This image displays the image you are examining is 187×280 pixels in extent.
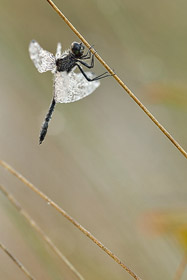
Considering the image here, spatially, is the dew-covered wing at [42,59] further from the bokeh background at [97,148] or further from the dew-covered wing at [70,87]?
the bokeh background at [97,148]

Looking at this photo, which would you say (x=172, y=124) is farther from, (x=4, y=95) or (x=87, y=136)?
(x=4, y=95)

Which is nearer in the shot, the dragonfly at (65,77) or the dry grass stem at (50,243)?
the dry grass stem at (50,243)

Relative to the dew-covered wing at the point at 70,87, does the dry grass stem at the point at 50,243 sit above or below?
below

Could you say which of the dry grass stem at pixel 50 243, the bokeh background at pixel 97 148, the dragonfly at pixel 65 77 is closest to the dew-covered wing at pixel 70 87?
the dragonfly at pixel 65 77

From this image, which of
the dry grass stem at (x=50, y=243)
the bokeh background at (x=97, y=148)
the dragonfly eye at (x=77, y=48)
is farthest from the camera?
the bokeh background at (x=97, y=148)

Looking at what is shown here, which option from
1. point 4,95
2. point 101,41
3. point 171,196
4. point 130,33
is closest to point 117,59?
point 101,41

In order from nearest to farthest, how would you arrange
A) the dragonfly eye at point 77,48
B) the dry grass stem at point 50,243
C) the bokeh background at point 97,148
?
the dry grass stem at point 50,243, the dragonfly eye at point 77,48, the bokeh background at point 97,148

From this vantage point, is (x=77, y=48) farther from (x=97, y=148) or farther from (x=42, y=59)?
(x=97, y=148)
